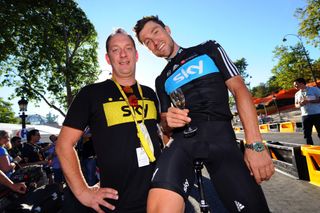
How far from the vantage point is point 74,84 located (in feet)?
85.1

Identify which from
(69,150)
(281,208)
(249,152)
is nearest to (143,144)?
(69,150)

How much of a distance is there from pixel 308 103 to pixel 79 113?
8.03 meters

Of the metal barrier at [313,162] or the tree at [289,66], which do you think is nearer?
the metal barrier at [313,162]

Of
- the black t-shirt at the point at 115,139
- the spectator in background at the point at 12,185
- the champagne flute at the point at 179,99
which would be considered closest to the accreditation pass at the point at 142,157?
the black t-shirt at the point at 115,139

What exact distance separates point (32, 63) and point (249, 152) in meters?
26.3

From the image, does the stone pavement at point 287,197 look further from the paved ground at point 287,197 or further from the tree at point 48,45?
the tree at point 48,45

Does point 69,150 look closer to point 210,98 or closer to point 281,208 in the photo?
point 210,98

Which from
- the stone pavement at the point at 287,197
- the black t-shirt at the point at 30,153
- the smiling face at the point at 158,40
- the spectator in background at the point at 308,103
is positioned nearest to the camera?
the smiling face at the point at 158,40

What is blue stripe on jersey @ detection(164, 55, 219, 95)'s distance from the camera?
7.77ft

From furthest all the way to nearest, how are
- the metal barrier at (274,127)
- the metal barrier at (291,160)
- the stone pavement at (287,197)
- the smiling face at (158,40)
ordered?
1. the metal barrier at (274,127)
2. the metal barrier at (291,160)
3. the stone pavement at (287,197)
4. the smiling face at (158,40)

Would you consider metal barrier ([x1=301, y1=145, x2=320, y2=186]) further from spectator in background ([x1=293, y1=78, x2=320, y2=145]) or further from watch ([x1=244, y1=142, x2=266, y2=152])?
watch ([x1=244, y1=142, x2=266, y2=152])

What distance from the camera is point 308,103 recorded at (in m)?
8.02

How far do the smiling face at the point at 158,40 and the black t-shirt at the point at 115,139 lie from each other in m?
0.75

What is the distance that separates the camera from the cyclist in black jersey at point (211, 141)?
1911 millimetres
